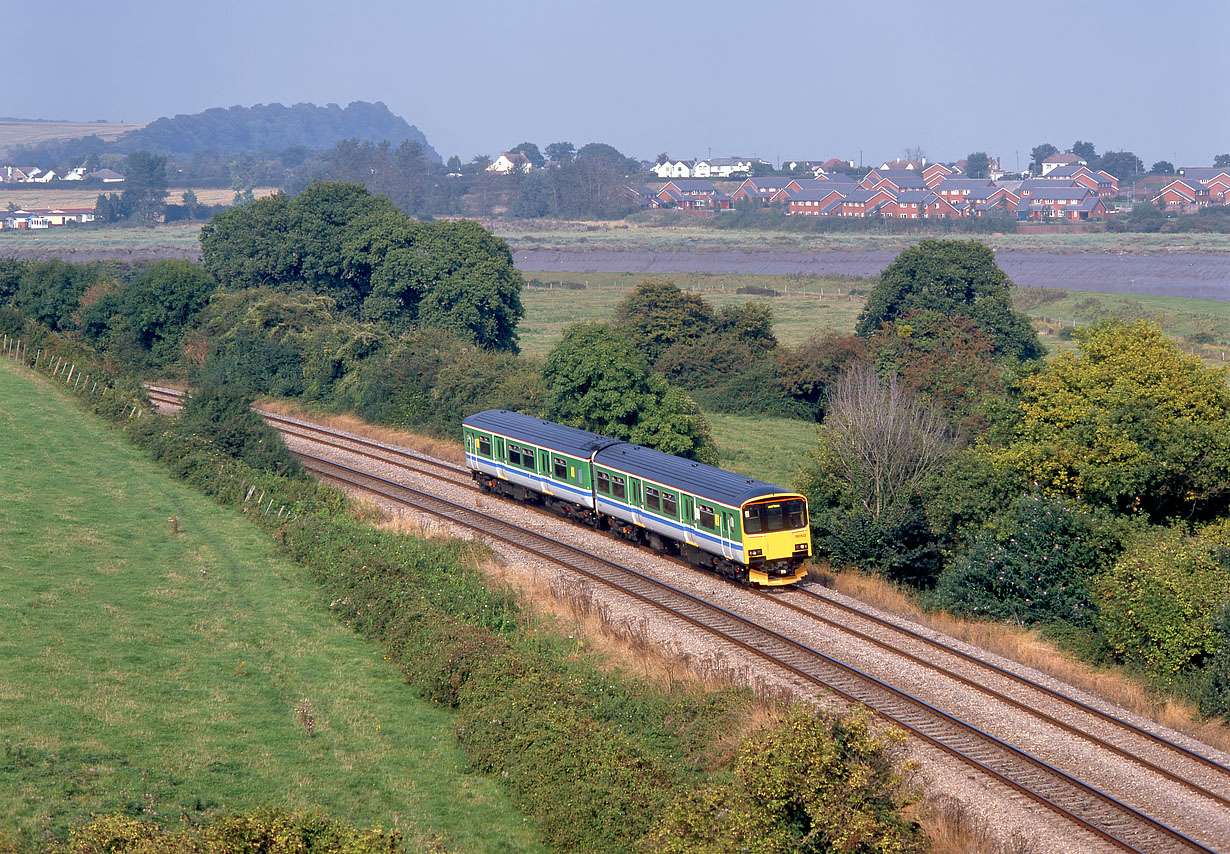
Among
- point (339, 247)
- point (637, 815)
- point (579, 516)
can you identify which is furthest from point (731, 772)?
point (339, 247)

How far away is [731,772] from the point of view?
1883 cm

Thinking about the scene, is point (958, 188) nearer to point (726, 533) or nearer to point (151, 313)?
point (151, 313)

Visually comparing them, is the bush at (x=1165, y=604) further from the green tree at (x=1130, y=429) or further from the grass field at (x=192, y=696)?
the grass field at (x=192, y=696)

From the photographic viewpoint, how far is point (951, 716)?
21.4m

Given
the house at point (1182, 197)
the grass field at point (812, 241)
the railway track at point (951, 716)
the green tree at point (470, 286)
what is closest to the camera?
the railway track at point (951, 716)

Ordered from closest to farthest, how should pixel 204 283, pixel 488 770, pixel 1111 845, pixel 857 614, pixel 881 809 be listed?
pixel 881 809 < pixel 1111 845 < pixel 488 770 < pixel 857 614 < pixel 204 283

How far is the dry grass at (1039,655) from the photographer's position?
22.1 metres

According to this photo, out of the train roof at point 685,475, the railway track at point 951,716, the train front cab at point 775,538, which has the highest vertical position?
the train roof at point 685,475

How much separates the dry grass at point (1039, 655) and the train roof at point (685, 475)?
374 centimetres

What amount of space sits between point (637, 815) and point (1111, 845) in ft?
22.9

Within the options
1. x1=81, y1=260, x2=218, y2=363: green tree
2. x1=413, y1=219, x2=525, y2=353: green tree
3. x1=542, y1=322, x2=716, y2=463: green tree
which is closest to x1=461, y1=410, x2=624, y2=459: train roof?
x1=542, y1=322, x2=716, y2=463: green tree

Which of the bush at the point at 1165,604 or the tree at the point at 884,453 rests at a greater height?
the tree at the point at 884,453

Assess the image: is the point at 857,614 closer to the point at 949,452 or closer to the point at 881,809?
the point at 949,452

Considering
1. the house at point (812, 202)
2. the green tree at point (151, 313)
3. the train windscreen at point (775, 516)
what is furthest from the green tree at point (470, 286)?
the house at point (812, 202)
